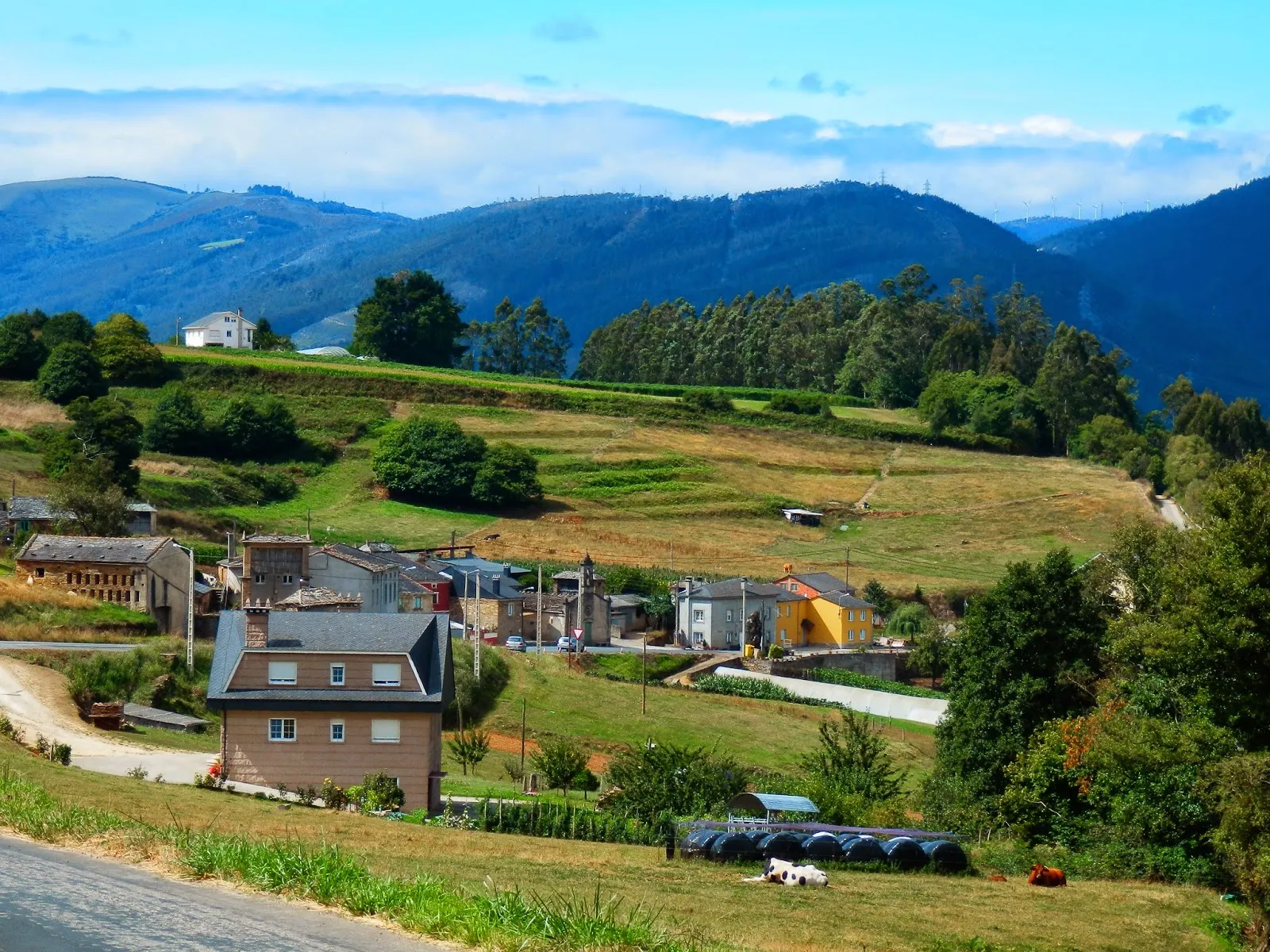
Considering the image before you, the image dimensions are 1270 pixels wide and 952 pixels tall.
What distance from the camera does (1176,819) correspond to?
32938 millimetres

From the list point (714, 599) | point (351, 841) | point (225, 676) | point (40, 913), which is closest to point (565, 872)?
point (351, 841)

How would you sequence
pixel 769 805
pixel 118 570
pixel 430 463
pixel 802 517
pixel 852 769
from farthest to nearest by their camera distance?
pixel 802 517
pixel 430 463
pixel 118 570
pixel 852 769
pixel 769 805

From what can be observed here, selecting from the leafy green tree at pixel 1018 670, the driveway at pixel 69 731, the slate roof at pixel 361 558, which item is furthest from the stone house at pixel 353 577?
the leafy green tree at pixel 1018 670

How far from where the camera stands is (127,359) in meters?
110

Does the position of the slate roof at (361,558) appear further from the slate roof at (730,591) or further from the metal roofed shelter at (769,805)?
the metal roofed shelter at (769,805)

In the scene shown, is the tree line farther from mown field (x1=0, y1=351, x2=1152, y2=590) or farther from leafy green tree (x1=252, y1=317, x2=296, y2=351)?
leafy green tree (x1=252, y1=317, x2=296, y2=351)

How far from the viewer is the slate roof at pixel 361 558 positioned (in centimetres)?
6725

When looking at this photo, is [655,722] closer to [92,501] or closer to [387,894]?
[92,501]

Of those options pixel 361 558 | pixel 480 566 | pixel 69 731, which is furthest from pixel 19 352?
pixel 69 731

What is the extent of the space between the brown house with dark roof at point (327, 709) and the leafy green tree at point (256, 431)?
65797 millimetres

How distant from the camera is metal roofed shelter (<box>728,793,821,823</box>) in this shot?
3272cm

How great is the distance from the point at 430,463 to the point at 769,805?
64.8m

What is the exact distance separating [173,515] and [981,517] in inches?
1841

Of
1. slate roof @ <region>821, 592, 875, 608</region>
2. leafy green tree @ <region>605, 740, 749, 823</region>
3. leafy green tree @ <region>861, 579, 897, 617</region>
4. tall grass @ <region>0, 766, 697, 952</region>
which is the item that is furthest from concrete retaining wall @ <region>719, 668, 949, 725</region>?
tall grass @ <region>0, 766, 697, 952</region>
